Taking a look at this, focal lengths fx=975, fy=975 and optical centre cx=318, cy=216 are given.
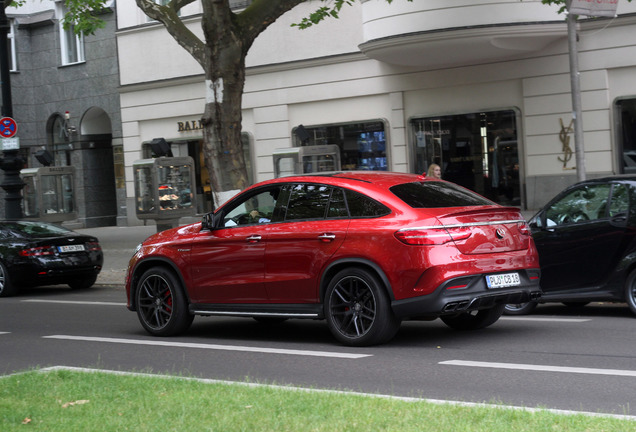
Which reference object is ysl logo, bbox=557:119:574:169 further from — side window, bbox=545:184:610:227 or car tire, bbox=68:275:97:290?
side window, bbox=545:184:610:227

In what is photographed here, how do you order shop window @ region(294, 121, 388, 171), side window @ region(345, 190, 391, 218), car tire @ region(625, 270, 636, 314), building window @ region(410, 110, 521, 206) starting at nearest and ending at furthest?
1. side window @ region(345, 190, 391, 218)
2. car tire @ region(625, 270, 636, 314)
3. building window @ region(410, 110, 521, 206)
4. shop window @ region(294, 121, 388, 171)

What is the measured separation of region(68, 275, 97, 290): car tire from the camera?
17438 mm

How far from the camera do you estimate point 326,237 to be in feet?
29.6

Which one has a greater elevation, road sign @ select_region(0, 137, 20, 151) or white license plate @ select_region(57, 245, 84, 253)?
road sign @ select_region(0, 137, 20, 151)

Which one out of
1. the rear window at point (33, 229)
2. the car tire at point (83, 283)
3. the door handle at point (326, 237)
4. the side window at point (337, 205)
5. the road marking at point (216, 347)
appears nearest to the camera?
the road marking at point (216, 347)

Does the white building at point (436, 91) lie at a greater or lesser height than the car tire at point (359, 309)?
greater

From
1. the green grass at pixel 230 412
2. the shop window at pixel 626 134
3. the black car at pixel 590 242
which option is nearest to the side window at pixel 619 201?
the black car at pixel 590 242

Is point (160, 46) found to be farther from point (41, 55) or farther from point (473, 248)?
point (473, 248)

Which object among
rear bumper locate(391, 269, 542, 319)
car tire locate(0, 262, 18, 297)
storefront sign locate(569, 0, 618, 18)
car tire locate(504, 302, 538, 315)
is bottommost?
car tire locate(504, 302, 538, 315)

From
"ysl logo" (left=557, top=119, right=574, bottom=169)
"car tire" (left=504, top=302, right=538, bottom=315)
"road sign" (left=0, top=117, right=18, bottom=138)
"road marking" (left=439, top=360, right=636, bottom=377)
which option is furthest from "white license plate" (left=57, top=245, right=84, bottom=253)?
"ysl logo" (left=557, top=119, right=574, bottom=169)

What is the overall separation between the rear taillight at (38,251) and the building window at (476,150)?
10.3m

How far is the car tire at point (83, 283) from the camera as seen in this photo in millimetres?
17438

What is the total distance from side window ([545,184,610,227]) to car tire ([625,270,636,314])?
725 millimetres

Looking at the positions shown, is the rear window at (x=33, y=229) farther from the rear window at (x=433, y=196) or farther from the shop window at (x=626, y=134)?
the shop window at (x=626, y=134)
